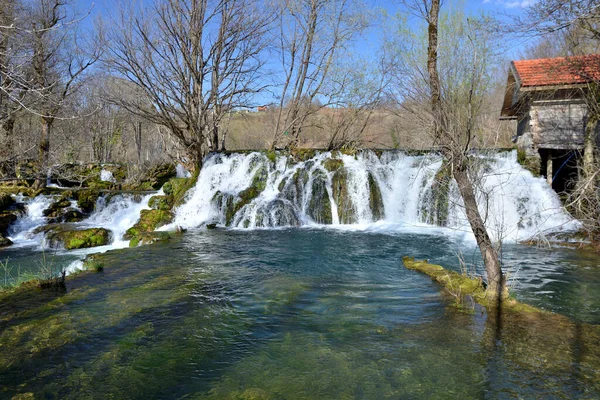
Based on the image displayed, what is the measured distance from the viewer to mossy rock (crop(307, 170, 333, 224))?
45.2 ft

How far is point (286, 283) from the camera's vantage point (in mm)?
6621

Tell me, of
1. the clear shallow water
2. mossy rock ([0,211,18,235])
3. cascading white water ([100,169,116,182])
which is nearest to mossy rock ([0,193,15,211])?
mossy rock ([0,211,18,235])

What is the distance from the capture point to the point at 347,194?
45.6 feet

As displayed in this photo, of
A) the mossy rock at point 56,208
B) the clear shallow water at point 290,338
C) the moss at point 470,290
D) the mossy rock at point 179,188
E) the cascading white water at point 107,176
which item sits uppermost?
the cascading white water at point 107,176

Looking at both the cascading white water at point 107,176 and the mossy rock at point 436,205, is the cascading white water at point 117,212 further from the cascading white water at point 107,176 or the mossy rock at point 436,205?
the mossy rock at point 436,205

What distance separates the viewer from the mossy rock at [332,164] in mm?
14516

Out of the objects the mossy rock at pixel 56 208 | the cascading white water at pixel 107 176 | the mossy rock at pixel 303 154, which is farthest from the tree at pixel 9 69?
the cascading white water at pixel 107 176

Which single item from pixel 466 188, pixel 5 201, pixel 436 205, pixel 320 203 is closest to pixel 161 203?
pixel 5 201

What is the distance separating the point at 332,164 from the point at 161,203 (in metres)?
6.40

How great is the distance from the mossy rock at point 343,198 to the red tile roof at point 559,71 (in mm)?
6184

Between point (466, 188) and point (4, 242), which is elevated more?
point (466, 188)

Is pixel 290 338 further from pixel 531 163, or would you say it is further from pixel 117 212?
pixel 117 212

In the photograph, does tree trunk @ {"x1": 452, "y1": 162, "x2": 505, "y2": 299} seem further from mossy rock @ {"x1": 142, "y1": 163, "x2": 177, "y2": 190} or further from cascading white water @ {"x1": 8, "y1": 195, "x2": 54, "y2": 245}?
mossy rock @ {"x1": 142, "y1": 163, "x2": 177, "y2": 190}

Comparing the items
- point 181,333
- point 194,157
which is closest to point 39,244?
point 194,157
